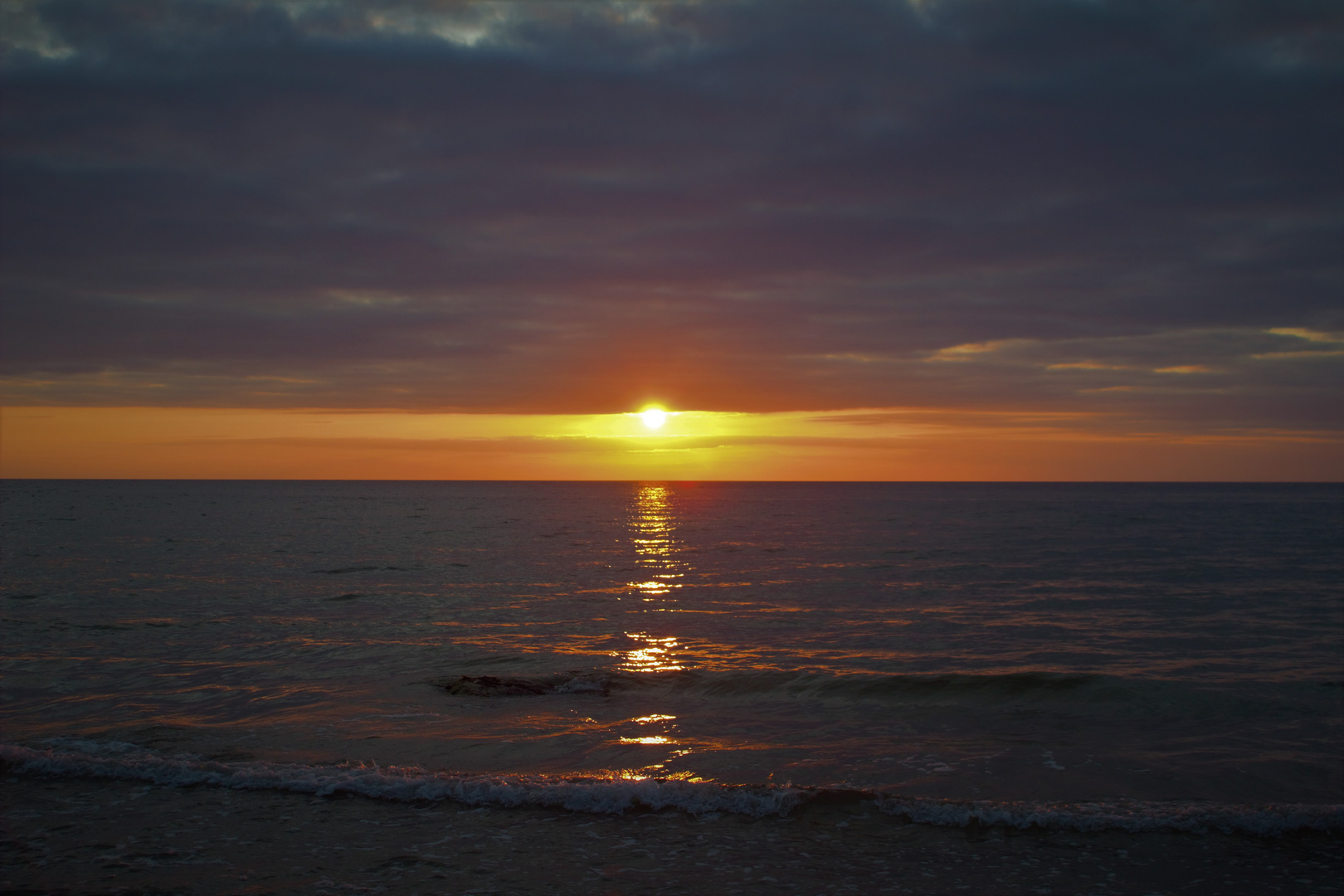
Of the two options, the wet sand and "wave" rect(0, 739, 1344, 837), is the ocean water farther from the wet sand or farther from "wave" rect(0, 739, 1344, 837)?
the wet sand

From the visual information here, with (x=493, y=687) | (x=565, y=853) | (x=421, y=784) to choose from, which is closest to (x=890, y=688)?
(x=493, y=687)

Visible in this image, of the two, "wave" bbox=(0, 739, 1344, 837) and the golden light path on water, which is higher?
"wave" bbox=(0, 739, 1344, 837)

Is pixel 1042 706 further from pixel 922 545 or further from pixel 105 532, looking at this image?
pixel 105 532

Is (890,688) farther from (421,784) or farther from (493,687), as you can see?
(421,784)

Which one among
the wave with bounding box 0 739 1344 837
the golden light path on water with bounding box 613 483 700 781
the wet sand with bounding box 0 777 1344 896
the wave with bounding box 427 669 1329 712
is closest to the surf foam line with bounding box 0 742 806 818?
the wave with bounding box 0 739 1344 837

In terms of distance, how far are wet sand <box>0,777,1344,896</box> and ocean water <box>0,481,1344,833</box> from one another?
0.51 m

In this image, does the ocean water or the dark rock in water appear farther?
the dark rock in water

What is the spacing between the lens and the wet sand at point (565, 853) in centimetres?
801

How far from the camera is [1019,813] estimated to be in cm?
990

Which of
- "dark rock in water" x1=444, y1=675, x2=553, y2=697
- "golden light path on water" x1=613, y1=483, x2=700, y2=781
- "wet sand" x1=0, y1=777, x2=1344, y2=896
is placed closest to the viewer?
"wet sand" x1=0, y1=777, x2=1344, y2=896

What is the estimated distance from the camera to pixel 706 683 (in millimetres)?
17500

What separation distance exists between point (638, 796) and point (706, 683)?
7372 mm

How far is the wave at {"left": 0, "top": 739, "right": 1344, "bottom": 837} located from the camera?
9.77 metres

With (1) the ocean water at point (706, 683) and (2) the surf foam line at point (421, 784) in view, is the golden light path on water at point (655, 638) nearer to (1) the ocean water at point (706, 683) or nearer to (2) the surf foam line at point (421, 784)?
(1) the ocean water at point (706, 683)
